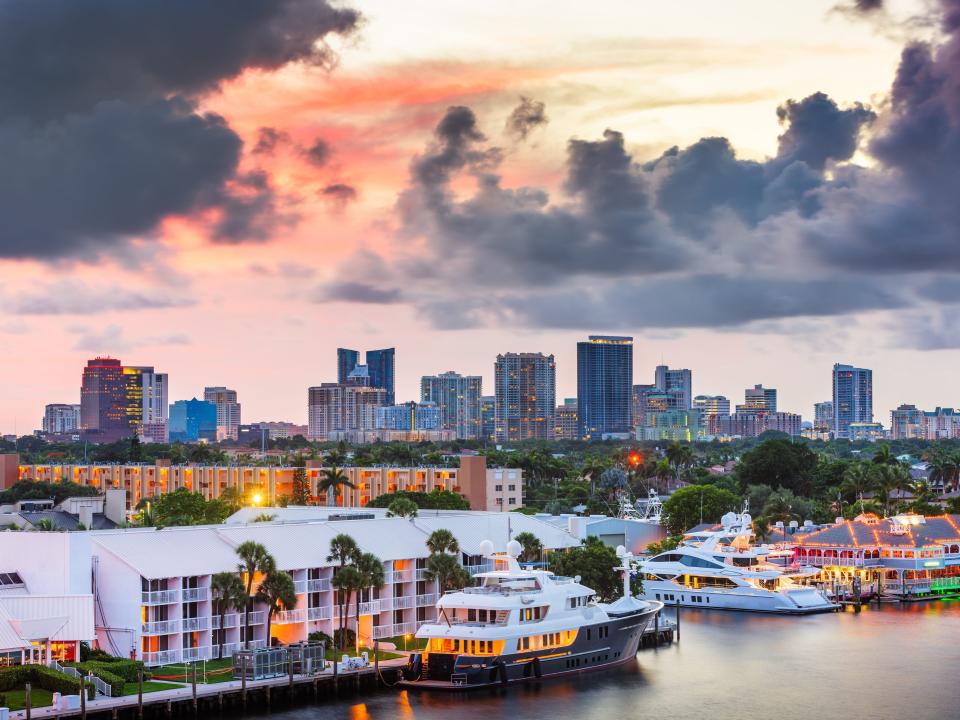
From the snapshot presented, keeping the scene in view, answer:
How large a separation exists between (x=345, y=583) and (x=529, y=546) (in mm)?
19607

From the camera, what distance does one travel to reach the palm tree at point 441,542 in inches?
3086

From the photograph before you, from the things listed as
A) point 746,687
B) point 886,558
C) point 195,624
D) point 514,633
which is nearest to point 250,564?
point 195,624

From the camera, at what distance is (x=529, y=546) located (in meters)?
86.9

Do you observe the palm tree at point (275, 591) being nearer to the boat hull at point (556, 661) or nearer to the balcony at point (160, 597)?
the balcony at point (160, 597)

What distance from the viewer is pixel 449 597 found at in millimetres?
68875

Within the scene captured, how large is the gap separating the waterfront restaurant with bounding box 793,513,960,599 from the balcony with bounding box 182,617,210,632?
58.5m

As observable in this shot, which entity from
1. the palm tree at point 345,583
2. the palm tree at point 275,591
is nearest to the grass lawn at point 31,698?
the palm tree at point 275,591

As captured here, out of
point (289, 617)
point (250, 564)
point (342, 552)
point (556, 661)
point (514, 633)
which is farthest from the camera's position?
point (342, 552)

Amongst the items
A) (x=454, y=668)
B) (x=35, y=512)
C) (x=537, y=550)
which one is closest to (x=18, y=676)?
(x=454, y=668)

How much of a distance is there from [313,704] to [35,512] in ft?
204

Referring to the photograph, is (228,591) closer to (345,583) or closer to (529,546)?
(345,583)

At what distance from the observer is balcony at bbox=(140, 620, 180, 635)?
64188 millimetres

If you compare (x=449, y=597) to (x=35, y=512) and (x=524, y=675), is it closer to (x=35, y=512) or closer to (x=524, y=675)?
(x=524, y=675)

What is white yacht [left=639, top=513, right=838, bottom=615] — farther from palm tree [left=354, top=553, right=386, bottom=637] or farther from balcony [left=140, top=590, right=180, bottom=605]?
balcony [left=140, top=590, right=180, bottom=605]
